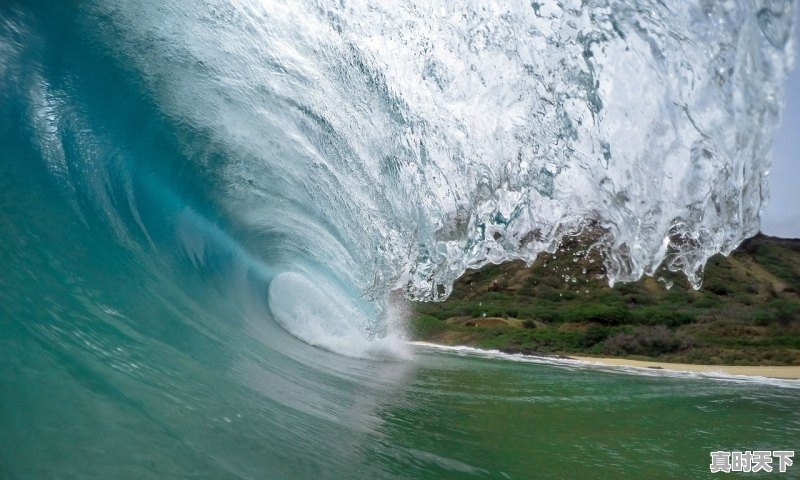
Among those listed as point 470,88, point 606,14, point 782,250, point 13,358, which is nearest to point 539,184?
point 470,88

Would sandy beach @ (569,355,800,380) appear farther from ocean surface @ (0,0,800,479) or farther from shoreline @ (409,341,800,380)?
ocean surface @ (0,0,800,479)

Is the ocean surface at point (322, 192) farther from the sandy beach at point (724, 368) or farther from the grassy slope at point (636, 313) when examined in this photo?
the grassy slope at point (636, 313)

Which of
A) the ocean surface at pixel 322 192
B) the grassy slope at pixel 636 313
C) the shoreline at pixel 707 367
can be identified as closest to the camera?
the ocean surface at pixel 322 192

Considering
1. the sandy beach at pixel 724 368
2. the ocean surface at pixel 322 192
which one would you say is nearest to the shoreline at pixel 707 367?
the sandy beach at pixel 724 368

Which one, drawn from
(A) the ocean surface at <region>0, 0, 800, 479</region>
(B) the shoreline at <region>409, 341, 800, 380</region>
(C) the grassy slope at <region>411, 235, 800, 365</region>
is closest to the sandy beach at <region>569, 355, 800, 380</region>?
(B) the shoreline at <region>409, 341, 800, 380</region>

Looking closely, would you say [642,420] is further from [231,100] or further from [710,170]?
[231,100]

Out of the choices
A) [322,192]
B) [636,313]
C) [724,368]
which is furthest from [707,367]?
[322,192]
